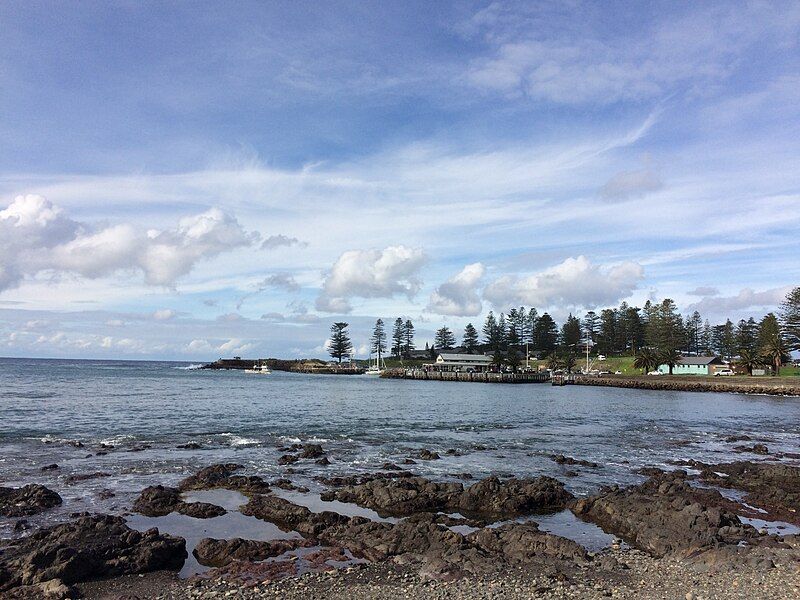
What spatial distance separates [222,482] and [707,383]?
8640 centimetres

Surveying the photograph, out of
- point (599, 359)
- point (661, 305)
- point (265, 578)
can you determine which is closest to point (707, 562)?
point (265, 578)

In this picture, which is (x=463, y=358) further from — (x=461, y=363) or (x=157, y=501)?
(x=157, y=501)

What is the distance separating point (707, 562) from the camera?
41.0 ft

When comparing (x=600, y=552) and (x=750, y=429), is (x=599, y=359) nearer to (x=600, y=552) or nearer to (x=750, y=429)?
(x=750, y=429)

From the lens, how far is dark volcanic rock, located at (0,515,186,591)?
1133 cm

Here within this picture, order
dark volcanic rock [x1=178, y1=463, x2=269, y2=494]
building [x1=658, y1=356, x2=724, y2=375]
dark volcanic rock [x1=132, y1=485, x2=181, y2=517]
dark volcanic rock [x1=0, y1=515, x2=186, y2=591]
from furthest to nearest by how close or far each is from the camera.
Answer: building [x1=658, y1=356, x2=724, y2=375] → dark volcanic rock [x1=178, y1=463, x2=269, y2=494] → dark volcanic rock [x1=132, y1=485, x2=181, y2=517] → dark volcanic rock [x1=0, y1=515, x2=186, y2=591]

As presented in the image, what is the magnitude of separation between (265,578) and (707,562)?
391 inches

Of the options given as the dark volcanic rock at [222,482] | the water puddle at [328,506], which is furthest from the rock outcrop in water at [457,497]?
the dark volcanic rock at [222,482]

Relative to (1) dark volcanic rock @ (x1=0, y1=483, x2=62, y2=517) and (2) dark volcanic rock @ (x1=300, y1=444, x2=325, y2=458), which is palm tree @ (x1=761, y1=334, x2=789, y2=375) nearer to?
(2) dark volcanic rock @ (x1=300, y1=444, x2=325, y2=458)

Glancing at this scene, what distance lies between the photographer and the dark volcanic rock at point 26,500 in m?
16.2

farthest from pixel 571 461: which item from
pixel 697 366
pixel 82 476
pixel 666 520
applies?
pixel 697 366

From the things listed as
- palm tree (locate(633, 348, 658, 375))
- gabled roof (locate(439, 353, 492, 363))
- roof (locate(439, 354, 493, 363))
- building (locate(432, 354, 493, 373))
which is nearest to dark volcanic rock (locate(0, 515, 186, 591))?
palm tree (locate(633, 348, 658, 375))

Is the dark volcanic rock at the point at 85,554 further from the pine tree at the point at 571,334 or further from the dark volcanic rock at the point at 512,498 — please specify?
the pine tree at the point at 571,334

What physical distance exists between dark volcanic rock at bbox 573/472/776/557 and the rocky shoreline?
0.17 ft
